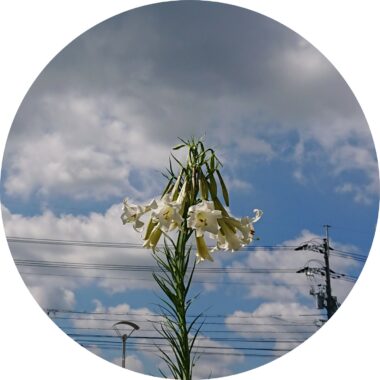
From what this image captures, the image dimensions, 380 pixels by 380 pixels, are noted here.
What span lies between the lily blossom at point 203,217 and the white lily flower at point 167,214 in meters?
0.08

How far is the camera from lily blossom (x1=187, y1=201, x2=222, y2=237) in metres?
2.90

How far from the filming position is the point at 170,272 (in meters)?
3.12

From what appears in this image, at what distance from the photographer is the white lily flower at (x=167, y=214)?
2.95m

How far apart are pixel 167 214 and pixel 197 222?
0.16 metres

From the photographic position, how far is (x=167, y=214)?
9.75 feet

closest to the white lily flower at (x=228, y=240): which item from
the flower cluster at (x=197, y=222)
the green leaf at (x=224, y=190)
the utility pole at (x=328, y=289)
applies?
the flower cluster at (x=197, y=222)

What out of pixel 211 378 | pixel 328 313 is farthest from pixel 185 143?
pixel 328 313

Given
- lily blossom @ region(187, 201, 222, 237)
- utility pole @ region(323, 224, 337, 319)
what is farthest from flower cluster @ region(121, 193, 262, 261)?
utility pole @ region(323, 224, 337, 319)

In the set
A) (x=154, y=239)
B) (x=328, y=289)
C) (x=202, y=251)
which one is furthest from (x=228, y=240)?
(x=328, y=289)

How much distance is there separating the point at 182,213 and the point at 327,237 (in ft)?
4.93

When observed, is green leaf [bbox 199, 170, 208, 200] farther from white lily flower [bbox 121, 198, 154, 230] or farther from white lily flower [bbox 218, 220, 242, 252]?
white lily flower [bbox 121, 198, 154, 230]

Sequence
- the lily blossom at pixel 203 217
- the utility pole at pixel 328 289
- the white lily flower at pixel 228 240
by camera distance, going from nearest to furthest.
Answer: the lily blossom at pixel 203 217 → the white lily flower at pixel 228 240 → the utility pole at pixel 328 289

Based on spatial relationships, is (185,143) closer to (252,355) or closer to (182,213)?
(182,213)

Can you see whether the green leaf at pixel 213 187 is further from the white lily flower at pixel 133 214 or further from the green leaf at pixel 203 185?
the white lily flower at pixel 133 214
